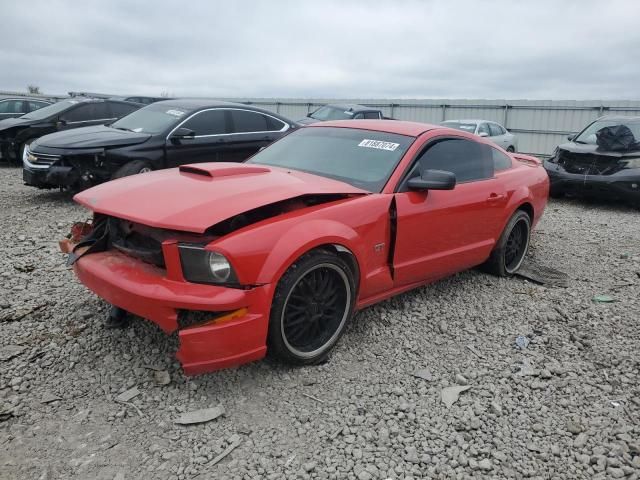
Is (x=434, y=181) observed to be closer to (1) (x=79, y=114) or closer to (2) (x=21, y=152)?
(1) (x=79, y=114)

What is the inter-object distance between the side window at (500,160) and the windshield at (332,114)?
28.7ft

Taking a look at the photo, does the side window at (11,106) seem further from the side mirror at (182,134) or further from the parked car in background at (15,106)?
the side mirror at (182,134)

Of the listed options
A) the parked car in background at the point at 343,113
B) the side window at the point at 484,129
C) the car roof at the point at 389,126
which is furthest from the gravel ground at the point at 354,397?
the side window at the point at 484,129

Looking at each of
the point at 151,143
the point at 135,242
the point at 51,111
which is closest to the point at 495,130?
the point at 151,143

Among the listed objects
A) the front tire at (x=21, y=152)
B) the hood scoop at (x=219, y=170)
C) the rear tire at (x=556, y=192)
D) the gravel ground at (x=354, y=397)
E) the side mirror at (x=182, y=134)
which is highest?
the side mirror at (x=182, y=134)

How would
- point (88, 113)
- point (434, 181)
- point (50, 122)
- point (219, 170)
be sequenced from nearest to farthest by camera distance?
point (219, 170)
point (434, 181)
point (50, 122)
point (88, 113)

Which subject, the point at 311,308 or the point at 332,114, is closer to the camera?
the point at 311,308

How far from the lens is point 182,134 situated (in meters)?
7.25

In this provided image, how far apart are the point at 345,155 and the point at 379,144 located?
0.27 metres

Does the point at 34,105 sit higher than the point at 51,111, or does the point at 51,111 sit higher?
the point at 34,105

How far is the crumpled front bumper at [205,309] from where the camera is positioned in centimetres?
265

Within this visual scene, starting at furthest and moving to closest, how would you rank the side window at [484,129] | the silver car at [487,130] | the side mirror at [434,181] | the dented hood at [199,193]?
the side window at [484,129] < the silver car at [487,130] < the side mirror at [434,181] < the dented hood at [199,193]

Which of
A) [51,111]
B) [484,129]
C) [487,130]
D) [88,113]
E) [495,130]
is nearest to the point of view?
[51,111]

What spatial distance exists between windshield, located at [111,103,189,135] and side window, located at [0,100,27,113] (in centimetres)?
739
